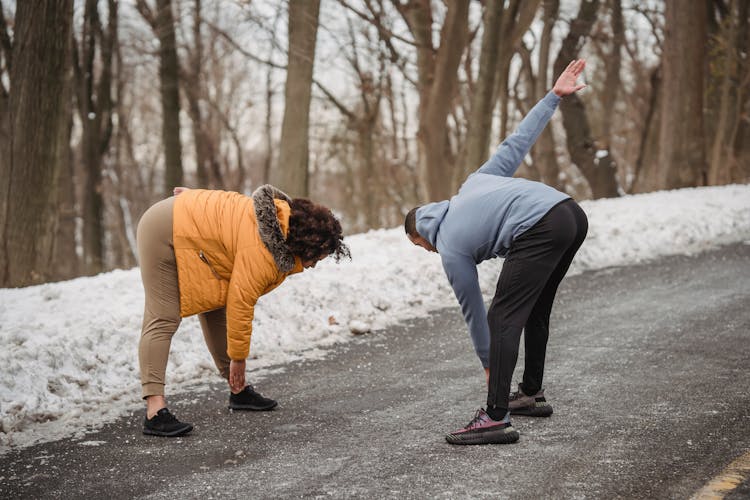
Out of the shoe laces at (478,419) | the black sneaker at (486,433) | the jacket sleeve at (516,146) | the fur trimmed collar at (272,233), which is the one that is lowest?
the black sneaker at (486,433)

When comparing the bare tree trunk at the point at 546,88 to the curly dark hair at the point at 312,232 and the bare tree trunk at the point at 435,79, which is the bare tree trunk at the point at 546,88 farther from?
the curly dark hair at the point at 312,232

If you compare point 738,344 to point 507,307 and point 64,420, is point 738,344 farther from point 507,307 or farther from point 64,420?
point 64,420

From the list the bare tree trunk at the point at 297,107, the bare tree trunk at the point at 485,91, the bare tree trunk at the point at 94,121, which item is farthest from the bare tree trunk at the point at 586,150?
the bare tree trunk at the point at 94,121

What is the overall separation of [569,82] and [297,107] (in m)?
8.20

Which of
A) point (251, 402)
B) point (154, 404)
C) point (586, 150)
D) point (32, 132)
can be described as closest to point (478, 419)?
point (251, 402)

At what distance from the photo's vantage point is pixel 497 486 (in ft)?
11.5

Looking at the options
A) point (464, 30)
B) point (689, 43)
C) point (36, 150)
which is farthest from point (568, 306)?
point (689, 43)

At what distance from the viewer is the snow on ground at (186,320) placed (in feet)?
17.3

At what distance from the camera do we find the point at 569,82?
447cm

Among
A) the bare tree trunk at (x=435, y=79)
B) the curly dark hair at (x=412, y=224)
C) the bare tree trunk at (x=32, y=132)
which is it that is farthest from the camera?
the bare tree trunk at (x=435, y=79)

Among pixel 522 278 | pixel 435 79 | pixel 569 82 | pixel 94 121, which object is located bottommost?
pixel 522 278

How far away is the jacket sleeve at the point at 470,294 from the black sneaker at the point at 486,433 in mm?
324

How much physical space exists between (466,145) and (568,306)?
7.13 metres

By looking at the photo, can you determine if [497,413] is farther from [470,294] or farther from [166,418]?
[166,418]
